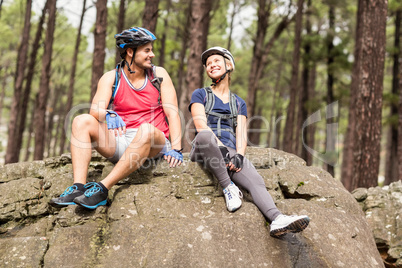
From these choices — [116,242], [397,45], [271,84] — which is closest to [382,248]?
[116,242]

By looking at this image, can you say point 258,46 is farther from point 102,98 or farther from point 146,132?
point 146,132

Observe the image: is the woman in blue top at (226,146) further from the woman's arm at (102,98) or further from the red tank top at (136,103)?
the woman's arm at (102,98)

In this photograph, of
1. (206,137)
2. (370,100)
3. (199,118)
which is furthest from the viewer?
(370,100)

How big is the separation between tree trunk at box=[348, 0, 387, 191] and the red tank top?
4.45 meters

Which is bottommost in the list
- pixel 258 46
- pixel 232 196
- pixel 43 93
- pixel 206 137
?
pixel 232 196

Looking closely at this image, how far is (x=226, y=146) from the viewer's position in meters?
3.82

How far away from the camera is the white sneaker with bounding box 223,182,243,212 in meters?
3.45

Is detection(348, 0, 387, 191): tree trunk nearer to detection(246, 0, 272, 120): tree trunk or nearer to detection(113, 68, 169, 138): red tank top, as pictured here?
detection(113, 68, 169, 138): red tank top

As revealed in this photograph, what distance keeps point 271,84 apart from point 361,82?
1831cm

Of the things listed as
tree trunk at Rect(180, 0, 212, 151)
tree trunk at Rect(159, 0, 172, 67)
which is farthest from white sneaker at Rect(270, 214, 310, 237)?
tree trunk at Rect(159, 0, 172, 67)

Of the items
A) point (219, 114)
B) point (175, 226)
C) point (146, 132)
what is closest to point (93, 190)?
point (146, 132)

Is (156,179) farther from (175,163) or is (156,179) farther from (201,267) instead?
(201,267)

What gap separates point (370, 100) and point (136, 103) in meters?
4.80

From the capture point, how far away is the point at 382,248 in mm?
4543
